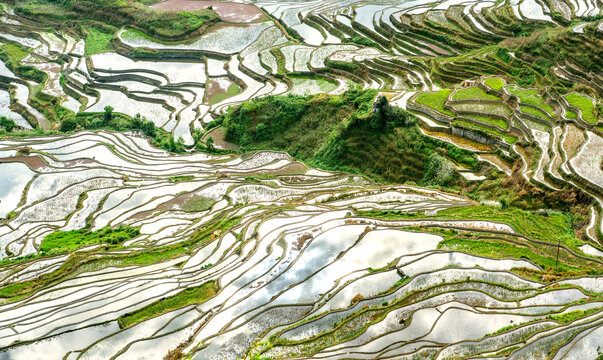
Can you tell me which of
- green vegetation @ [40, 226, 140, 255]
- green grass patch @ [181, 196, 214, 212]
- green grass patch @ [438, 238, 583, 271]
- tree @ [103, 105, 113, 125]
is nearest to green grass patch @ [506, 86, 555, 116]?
green grass patch @ [438, 238, 583, 271]

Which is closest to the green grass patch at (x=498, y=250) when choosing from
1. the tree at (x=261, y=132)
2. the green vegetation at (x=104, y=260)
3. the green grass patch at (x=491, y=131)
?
the green grass patch at (x=491, y=131)

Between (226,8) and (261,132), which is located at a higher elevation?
(226,8)

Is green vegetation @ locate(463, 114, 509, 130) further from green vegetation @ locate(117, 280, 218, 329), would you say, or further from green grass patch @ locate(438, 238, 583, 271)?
green vegetation @ locate(117, 280, 218, 329)

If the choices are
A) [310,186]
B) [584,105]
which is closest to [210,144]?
[310,186]

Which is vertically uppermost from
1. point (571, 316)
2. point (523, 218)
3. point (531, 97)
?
point (531, 97)

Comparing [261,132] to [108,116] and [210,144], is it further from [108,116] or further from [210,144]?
[108,116]

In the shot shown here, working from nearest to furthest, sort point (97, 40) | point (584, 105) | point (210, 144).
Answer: point (584, 105)
point (210, 144)
point (97, 40)

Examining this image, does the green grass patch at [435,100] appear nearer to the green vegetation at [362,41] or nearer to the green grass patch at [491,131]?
the green grass patch at [491,131]

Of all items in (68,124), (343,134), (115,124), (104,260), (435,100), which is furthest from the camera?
(68,124)
